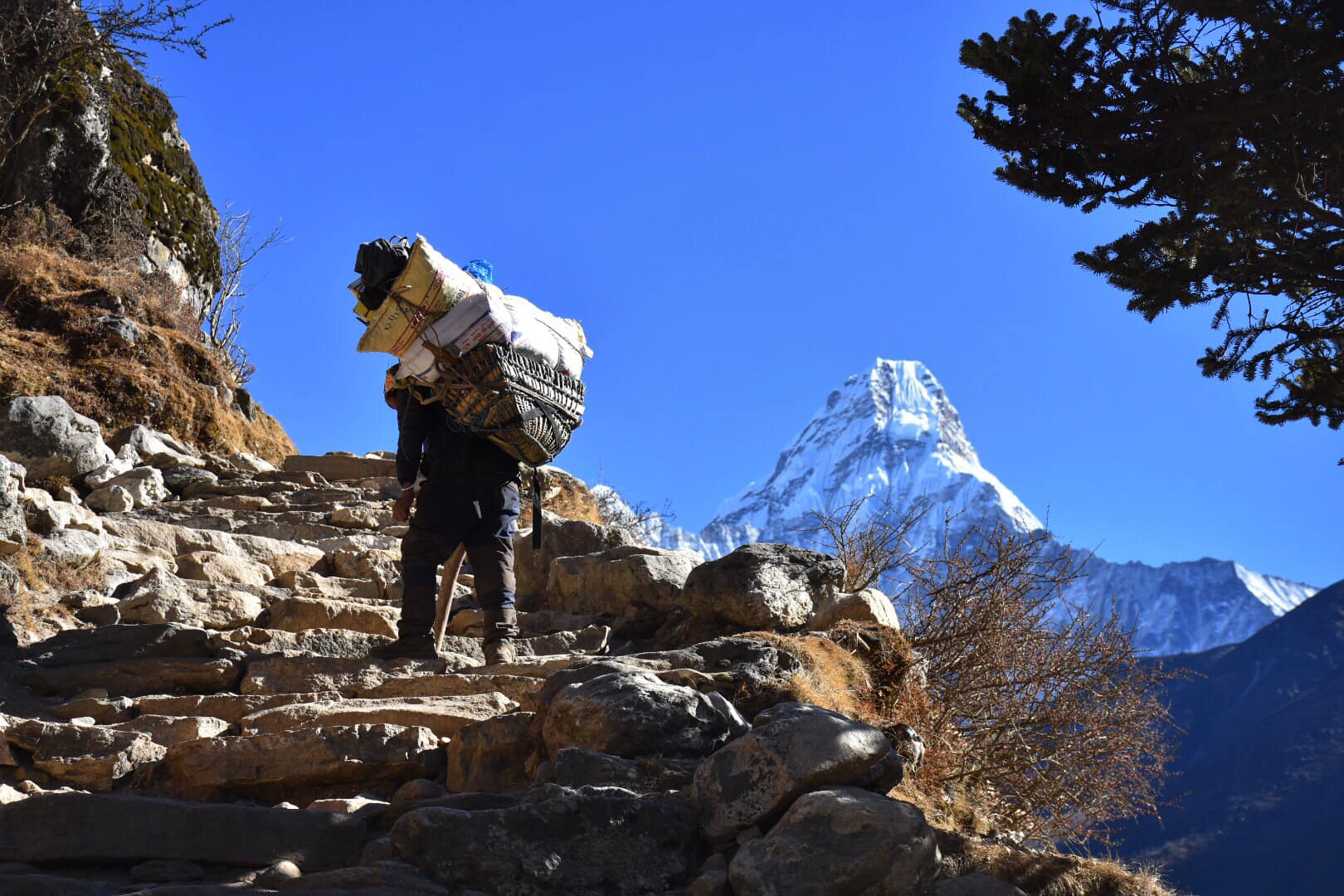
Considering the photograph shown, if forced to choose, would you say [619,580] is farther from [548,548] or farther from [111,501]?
[111,501]

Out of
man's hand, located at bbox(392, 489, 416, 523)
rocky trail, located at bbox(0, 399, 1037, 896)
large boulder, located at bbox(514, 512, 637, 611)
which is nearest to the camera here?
rocky trail, located at bbox(0, 399, 1037, 896)

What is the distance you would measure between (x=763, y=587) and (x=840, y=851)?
10.3 ft

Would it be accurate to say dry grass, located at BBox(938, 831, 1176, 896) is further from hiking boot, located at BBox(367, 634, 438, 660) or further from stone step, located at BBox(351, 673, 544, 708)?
hiking boot, located at BBox(367, 634, 438, 660)

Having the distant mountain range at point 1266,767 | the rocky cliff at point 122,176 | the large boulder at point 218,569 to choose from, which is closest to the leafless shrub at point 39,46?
the rocky cliff at point 122,176

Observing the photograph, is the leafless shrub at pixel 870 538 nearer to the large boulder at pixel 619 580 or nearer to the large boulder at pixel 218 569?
the large boulder at pixel 619 580

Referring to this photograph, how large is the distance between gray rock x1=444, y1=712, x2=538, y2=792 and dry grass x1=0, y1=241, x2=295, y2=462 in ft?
34.8

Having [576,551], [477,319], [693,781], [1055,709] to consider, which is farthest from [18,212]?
[693,781]

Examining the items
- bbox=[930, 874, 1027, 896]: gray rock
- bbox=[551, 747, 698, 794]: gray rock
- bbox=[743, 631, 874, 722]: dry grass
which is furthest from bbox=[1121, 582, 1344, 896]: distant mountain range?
bbox=[930, 874, 1027, 896]: gray rock

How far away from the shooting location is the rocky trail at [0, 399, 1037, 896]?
3699 millimetres

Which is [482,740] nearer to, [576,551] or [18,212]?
[576,551]

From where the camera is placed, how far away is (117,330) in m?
15.5

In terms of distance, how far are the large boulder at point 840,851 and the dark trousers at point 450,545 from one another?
2.91m

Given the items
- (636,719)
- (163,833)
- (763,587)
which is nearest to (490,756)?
(636,719)

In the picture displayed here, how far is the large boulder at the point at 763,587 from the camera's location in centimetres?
664
